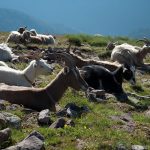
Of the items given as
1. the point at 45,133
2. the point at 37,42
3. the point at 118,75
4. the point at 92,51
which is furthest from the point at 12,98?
the point at 37,42

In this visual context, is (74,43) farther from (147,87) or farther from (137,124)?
(137,124)

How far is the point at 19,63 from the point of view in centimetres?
2288

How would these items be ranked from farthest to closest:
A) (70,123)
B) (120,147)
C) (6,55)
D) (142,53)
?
(142,53), (6,55), (70,123), (120,147)

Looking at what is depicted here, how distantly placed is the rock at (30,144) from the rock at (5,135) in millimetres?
418

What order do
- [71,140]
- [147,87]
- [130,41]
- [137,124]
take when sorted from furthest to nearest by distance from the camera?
[130,41] → [147,87] → [137,124] → [71,140]

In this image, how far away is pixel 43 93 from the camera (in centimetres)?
1501

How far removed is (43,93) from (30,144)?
4.57 m

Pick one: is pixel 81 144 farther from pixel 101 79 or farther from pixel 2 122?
pixel 101 79

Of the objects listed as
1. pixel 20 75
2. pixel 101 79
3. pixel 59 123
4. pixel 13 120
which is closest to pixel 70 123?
pixel 59 123

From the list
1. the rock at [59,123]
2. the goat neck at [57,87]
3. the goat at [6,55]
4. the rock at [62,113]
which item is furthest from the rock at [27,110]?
the goat at [6,55]

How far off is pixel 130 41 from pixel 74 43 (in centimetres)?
782

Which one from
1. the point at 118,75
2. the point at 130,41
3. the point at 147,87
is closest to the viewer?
the point at 118,75

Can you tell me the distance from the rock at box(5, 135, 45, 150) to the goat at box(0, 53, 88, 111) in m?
3.86

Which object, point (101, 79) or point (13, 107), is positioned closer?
point (13, 107)
